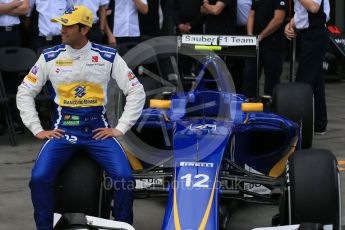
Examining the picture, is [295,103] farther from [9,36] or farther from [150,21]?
[150,21]

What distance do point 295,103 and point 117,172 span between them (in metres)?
2.57

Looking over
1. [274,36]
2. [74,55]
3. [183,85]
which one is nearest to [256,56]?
[183,85]

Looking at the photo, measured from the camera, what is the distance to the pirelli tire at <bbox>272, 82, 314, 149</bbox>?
7465 millimetres

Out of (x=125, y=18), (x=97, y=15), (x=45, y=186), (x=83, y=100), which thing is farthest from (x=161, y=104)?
(x=125, y=18)

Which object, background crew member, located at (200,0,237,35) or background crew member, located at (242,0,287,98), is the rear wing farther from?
background crew member, located at (200,0,237,35)

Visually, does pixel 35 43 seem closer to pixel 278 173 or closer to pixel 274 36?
pixel 274 36

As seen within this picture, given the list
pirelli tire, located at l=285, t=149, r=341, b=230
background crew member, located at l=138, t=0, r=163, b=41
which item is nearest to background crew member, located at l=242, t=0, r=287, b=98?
background crew member, located at l=138, t=0, r=163, b=41

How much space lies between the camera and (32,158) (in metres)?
8.35

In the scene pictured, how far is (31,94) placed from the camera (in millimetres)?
5680

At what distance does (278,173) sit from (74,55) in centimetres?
185

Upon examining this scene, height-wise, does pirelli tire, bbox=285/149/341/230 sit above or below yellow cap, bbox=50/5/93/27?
below

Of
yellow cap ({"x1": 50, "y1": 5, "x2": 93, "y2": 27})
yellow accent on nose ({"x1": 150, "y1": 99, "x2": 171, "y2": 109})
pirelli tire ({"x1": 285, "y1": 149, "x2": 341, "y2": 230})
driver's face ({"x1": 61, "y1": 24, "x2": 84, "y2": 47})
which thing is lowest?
pirelli tire ({"x1": 285, "y1": 149, "x2": 341, "y2": 230})

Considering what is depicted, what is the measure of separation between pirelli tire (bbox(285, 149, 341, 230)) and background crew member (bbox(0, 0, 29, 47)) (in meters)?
4.99

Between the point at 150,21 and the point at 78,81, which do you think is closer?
the point at 78,81
